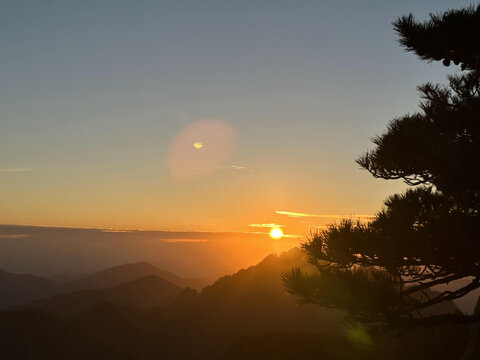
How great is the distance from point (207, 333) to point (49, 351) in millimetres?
61958

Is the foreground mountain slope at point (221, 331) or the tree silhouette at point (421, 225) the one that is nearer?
the tree silhouette at point (421, 225)

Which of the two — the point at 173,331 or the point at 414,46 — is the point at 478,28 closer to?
the point at 414,46

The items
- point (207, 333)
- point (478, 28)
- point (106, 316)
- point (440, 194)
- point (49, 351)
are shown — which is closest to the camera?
point (478, 28)

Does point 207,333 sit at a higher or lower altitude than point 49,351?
higher

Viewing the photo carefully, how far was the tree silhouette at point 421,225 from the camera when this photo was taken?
7988mm

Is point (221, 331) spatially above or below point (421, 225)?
below

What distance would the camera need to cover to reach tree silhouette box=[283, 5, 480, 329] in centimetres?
799

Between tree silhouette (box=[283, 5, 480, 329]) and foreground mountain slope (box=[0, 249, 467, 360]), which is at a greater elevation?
tree silhouette (box=[283, 5, 480, 329])

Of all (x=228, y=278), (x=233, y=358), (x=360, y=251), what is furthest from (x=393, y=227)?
(x=228, y=278)

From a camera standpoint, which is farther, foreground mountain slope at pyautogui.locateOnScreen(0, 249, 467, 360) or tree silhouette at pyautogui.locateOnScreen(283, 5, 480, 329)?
foreground mountain slope at pyautogui.locateOnScreen(0, 249, 467, 360)

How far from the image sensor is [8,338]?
142250mm

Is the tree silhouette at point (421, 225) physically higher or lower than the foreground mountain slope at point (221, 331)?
higher

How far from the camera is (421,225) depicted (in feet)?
27.9

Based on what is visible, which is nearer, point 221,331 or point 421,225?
point 421,225
